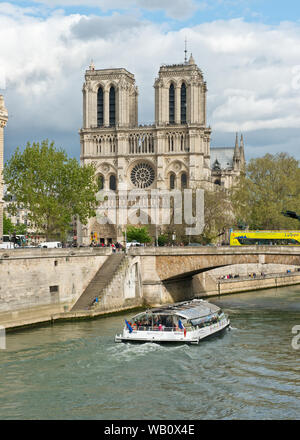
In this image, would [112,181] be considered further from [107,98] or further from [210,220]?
[210,220]

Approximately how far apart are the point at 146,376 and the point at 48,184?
34350 mm

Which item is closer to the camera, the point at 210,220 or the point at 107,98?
the point at 210,220

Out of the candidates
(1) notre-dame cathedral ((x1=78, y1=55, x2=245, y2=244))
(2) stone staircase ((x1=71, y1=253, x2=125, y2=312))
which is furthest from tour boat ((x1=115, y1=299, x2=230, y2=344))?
(1) notre-dame cathedral ((x1=78, y1=55, x2=245, y2=244))

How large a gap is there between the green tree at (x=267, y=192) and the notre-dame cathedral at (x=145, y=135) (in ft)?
110

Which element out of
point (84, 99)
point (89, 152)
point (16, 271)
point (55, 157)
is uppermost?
point (84, 99)

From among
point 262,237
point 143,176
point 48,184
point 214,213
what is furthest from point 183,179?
point 48,184

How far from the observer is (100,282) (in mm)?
58031

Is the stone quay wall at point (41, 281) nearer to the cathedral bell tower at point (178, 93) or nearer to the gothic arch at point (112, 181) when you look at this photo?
the gothic arch at point (112, 181)

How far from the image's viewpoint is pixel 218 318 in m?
48.2

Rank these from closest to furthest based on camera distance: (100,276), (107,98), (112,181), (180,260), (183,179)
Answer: (100,276), (180,260), (183,179), (112,181), (107,98)

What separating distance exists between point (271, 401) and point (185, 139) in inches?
3986

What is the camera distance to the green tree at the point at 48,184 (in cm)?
6538

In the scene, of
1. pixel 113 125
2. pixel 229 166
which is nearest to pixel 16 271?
pixel 113 125

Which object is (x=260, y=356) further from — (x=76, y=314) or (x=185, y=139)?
(x=185, y=139)
